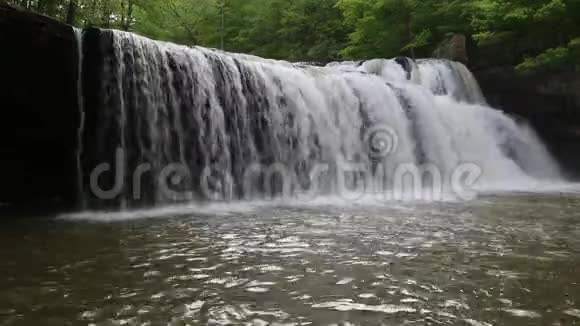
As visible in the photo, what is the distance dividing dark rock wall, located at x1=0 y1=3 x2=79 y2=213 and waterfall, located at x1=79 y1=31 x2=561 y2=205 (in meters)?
0.70

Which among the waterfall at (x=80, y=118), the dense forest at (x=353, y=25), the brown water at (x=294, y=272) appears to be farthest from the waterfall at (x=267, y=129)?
the brown water at (x=294, y=272)

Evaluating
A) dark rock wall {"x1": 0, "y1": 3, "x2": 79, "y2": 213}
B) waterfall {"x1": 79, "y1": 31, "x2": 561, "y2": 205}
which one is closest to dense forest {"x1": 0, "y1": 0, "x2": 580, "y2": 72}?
waterfall {"x1": 79, "y1": 31, "x2": 561, "y2": 205}

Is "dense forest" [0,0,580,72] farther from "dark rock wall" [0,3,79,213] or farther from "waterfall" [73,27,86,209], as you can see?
"waterfall" [73,27,86,209]

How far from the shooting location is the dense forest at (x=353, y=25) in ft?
50.4

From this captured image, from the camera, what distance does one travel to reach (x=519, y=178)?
1443 centimetres

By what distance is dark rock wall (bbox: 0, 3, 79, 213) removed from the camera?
7.84 m

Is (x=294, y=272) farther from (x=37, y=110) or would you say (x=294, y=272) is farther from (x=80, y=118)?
(x=37, y=110)

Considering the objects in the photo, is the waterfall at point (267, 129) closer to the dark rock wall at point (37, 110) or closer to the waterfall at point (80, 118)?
the waterfall at point (80, 118)

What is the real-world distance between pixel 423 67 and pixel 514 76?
3059mm

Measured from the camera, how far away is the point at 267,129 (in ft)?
35.9

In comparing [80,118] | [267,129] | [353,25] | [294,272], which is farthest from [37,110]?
[353,25]

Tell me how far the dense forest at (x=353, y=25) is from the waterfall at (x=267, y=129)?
2.64m

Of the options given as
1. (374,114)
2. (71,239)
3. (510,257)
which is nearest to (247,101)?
(374,114)

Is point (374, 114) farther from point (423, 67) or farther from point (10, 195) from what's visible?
point (10, 195)
